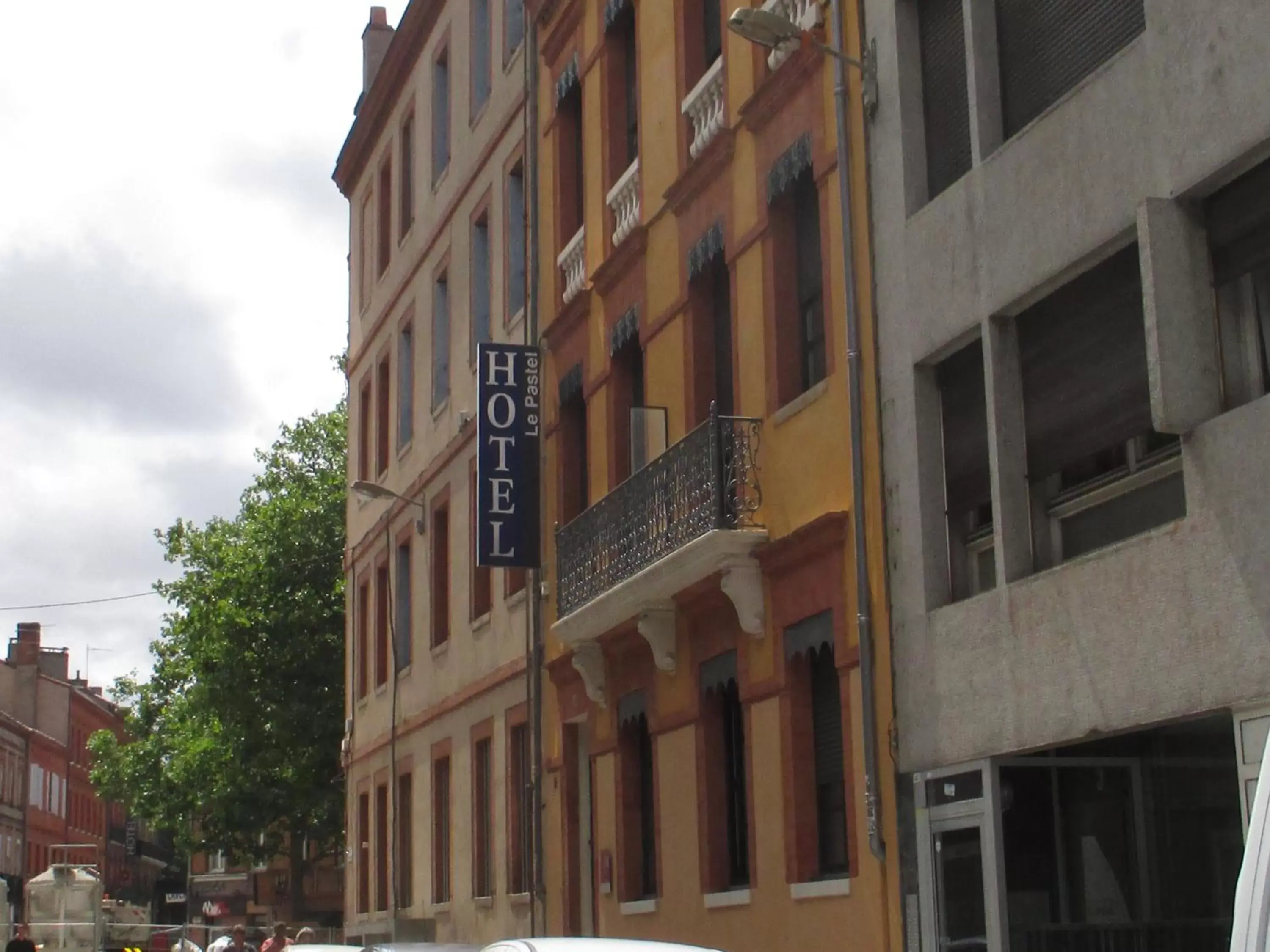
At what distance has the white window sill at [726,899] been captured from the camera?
17.1m

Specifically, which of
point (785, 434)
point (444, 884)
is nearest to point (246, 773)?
point (444, 884)

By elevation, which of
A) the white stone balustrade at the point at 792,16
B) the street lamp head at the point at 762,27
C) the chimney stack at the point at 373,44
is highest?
the chimney stack at the point at 373,44

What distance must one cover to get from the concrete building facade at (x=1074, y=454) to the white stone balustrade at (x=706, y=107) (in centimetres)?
315

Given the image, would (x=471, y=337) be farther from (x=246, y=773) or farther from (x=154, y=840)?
(x=154, y=840)

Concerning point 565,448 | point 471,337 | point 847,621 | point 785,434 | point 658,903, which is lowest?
point 658,903

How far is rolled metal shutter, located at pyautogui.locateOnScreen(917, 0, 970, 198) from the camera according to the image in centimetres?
1441

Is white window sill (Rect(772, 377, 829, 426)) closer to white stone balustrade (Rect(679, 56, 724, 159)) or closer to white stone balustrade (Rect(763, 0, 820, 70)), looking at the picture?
white stone balustrade (Rect(763, 0, 820, 70))

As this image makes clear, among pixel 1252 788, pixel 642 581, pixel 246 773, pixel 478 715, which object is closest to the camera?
pixel 1252 788

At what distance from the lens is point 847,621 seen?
50.9 ft

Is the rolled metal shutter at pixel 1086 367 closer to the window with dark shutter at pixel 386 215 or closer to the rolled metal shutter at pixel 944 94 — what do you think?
the rolled metal shutter at pixel 944 94

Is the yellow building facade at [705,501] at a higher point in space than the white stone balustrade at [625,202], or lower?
lower

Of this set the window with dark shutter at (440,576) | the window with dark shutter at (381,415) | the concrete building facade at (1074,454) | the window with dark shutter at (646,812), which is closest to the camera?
the concrete building facade at (1074,454)

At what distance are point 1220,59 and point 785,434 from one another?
244 inches

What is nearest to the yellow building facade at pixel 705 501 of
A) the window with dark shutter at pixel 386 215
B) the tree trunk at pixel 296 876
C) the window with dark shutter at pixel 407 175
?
the window with dark shutter at pixel 407 175
